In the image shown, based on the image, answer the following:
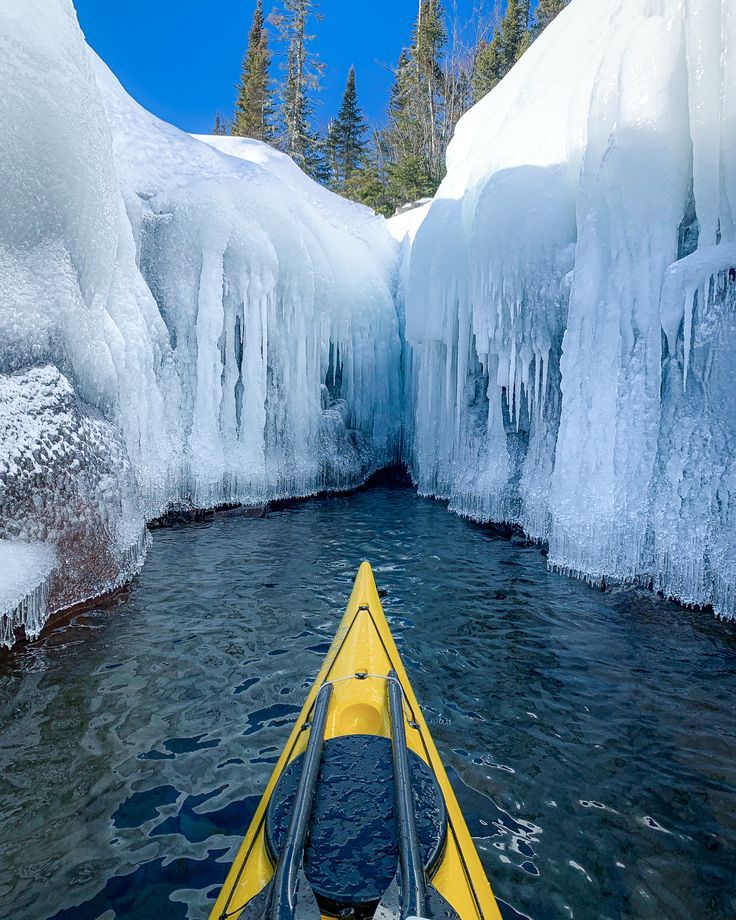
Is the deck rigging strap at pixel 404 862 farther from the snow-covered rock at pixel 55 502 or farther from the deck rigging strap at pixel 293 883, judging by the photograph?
the snow-covered rock at pixel 55 502

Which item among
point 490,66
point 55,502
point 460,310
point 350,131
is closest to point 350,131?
point 350,131

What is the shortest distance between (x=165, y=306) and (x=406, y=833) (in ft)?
30.2

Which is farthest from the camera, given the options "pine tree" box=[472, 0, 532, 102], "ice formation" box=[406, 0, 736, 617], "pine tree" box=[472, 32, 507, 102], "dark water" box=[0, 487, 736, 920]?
"pine tree" box=[472, 0, 532, 102]

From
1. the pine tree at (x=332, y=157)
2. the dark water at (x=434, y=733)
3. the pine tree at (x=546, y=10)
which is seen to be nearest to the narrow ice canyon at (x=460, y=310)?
the dark water at (x=434, y=733)

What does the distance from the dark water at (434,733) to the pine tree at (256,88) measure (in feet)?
89.9

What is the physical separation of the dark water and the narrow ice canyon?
0.91 meters

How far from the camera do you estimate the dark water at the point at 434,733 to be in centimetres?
226

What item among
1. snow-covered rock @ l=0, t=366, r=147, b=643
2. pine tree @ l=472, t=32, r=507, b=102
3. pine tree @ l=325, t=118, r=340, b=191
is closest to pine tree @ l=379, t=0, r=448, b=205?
pine tree @ l=472, t=32, r=507, b=102

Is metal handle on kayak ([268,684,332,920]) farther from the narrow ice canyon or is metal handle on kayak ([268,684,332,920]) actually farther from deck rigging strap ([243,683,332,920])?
the narrow ice canyon

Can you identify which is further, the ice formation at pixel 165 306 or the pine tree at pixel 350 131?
the pine tree at pixel 350 131

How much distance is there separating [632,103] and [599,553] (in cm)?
472

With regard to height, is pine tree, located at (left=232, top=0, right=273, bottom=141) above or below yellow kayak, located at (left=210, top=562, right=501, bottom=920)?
above

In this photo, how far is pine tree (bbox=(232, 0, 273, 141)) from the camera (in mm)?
26312

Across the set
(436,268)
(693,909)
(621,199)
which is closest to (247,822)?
(693,909)
